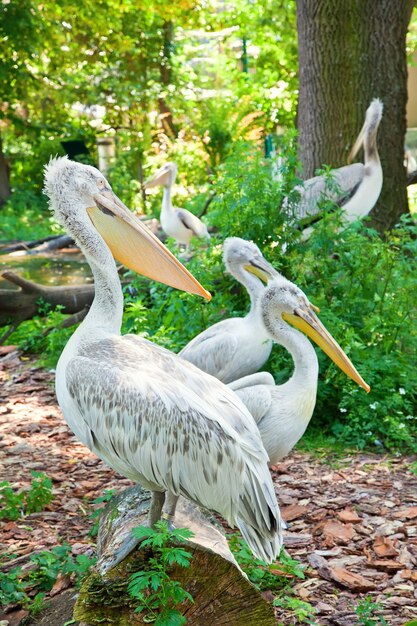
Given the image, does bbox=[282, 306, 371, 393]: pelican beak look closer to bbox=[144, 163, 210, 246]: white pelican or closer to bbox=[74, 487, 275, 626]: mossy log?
bbox=[74, 487, 275, 626]: mossy log

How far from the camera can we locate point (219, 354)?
14.4 ft

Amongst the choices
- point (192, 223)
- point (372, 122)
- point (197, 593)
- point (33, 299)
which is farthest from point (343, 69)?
point (197, 593)

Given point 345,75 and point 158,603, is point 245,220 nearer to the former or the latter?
point 345,75

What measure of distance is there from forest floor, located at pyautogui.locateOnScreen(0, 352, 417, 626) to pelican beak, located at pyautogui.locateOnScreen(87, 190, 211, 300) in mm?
1134

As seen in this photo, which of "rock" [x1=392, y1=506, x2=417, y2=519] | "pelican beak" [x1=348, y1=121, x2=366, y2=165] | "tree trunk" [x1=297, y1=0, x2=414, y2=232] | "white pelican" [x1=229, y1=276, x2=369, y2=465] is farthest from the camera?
"tree trunk" [x1=297, y1=0, x2=414, y2=232]

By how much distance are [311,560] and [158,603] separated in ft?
3.58

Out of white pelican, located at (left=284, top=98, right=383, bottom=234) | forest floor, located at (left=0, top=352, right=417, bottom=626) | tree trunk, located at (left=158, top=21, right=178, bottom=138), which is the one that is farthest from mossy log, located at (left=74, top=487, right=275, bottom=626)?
tree trunk, located at (left=158, top=21, right=178, bottom=138)

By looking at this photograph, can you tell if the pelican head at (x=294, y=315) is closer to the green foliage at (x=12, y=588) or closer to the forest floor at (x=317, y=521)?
the forest floor at (x=317, y=521)

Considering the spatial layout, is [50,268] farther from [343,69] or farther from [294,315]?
[294,315]

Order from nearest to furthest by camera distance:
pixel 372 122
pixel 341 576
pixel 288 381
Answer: pixel 341 576 < pixel 288 381 < pixel 372 122

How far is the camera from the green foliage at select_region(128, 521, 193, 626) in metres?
2.40

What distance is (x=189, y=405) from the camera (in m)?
2.74

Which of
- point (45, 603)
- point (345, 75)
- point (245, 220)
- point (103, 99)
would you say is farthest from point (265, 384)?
point (103, 99)

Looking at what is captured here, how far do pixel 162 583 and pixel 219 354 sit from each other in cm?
201
